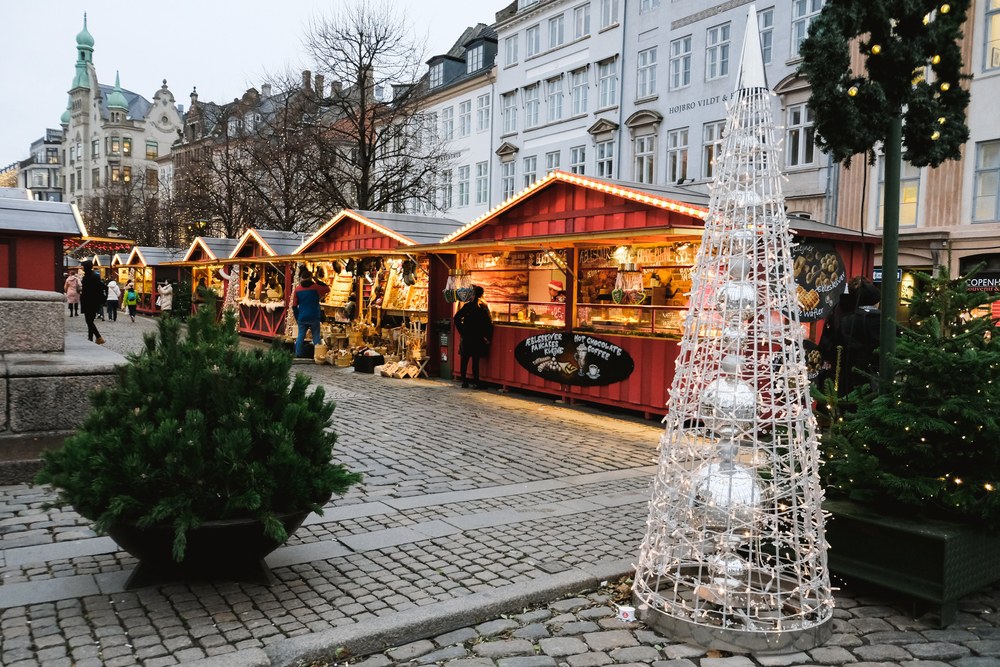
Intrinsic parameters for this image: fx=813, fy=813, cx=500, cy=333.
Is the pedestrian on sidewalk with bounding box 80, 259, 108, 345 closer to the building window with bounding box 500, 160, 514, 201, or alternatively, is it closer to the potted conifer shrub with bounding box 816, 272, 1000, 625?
the potted conifer shrub with bounding box 816, 272, 1000, 625

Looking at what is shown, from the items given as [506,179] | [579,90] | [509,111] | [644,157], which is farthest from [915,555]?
[509,111]

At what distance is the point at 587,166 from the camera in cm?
3328

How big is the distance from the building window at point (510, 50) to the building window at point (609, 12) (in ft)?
20.5

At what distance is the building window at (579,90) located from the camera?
111ft

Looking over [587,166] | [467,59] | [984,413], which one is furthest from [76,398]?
[467,59]

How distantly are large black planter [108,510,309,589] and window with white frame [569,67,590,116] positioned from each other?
1222 inches

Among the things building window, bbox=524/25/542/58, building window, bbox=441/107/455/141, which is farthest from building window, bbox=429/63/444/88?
building window, bbox=524/25/542/58

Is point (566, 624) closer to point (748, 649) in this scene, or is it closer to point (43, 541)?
point (748, 649)

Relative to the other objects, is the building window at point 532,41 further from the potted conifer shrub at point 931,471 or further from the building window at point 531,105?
the potted conifer shrub at point 931,471

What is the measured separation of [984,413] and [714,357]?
1.49 m

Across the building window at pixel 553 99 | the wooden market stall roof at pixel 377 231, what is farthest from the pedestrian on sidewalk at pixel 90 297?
the building window at pixel 553 99

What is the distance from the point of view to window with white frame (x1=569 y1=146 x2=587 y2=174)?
33.6 meters

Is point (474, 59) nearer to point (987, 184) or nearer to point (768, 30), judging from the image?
point (768, 30)

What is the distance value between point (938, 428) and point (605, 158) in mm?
28924
